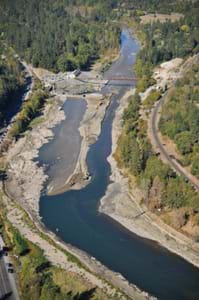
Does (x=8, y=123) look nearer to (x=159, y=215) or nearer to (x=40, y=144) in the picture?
(x=40, y=144)

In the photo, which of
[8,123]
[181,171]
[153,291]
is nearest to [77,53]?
[8,123]

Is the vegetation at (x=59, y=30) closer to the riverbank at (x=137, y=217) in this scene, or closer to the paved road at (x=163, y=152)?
the paved road at (x=163, y=152)

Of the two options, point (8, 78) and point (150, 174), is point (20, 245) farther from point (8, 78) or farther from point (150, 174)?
point (8, 78)

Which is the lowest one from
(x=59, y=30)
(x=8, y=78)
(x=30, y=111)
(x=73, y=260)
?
(x=73, y=260)

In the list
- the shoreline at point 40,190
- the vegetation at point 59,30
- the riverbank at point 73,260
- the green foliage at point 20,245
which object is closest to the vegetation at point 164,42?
the vegetation at point 59,30

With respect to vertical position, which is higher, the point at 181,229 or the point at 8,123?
the point at 8,123

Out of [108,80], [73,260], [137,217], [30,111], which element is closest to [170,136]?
[137,217]

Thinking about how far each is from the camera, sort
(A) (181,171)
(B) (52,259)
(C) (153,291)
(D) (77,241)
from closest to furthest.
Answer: (C) (153,291) < (B) (52,259) < (D) (77,241) < (A) (181,171)
